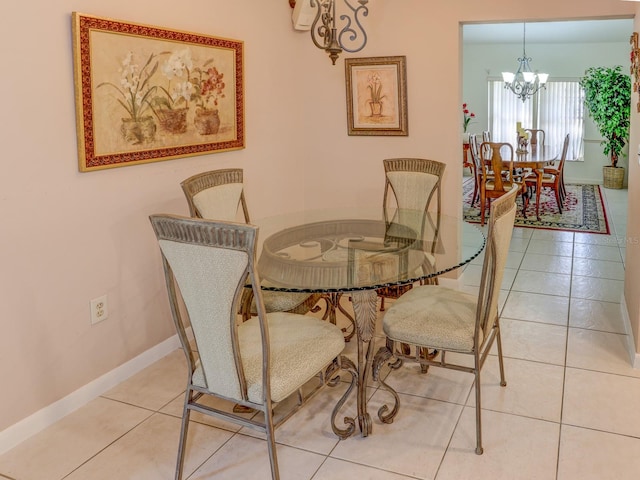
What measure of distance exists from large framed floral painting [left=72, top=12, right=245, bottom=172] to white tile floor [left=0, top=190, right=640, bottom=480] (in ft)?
3.82

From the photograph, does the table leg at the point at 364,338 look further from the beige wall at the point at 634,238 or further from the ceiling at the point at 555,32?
the ceiling at the point at 555,32

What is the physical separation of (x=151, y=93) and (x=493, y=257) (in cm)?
184

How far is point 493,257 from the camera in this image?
7.38ft

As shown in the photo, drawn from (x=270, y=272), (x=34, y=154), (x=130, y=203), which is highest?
(x=34, y=154)

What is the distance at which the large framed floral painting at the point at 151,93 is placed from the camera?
2605 mm

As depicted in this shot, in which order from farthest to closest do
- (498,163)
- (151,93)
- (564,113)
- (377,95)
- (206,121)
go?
(564,113) < (498,163) < (377,95) < (206,121) < (151,93)

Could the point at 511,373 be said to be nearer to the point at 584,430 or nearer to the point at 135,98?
the point at 584,430

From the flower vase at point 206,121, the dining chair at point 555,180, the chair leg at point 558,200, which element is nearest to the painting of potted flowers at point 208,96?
the flower vase at point 206,121

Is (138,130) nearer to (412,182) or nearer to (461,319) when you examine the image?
(412,182)

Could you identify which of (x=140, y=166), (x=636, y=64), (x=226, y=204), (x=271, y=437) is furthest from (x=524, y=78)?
(x=271, y=437)

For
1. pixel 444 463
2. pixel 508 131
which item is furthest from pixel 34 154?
pixel 508 131

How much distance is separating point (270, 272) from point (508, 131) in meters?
8.48

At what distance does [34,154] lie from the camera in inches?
95.3

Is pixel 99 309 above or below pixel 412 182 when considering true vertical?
below
